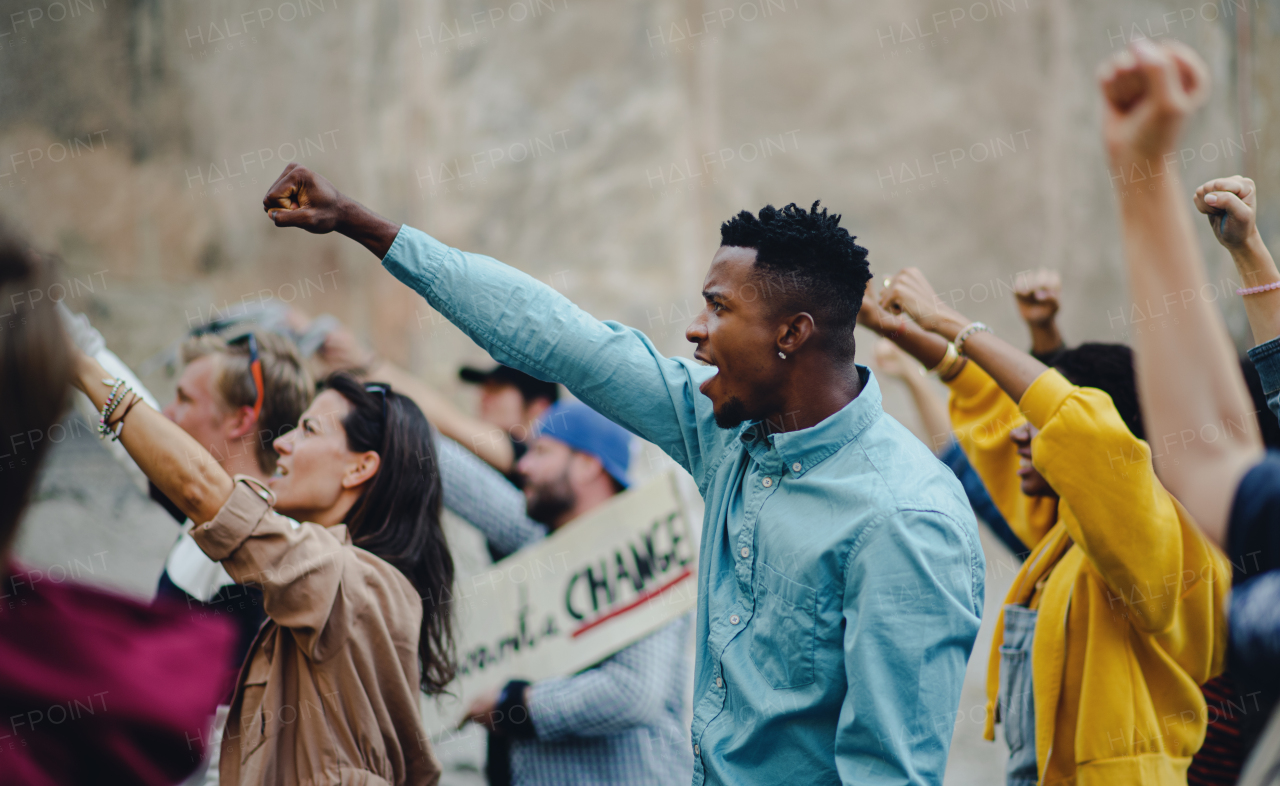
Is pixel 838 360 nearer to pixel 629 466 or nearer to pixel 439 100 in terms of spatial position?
pixel 629 466

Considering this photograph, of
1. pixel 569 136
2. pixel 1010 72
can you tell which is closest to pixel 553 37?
pixel 569 136

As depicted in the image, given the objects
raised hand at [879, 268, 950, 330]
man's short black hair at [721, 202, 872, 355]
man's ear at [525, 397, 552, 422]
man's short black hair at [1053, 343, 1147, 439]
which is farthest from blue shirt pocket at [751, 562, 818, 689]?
man's ear at [525, 397, 552, 422]

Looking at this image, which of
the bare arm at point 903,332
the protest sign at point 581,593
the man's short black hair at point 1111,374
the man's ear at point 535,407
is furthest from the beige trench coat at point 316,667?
the man's ear at point 535,407

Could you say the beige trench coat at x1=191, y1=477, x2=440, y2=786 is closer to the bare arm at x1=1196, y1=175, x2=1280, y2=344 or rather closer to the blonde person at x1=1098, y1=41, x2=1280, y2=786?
the blonde person at x1=1098, y1=41, x2=1280, y2=786

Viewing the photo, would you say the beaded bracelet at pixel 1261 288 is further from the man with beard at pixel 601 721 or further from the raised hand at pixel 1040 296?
the man with beard at pixel 601 721

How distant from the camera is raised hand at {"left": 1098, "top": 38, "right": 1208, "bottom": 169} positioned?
95cm

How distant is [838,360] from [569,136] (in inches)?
226

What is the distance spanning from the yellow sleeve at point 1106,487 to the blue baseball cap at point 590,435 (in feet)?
5.60

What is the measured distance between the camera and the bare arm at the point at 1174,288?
3.14 feet

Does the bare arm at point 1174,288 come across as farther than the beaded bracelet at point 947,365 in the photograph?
No

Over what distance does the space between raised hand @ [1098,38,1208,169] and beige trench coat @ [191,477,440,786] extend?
1691 millimetres

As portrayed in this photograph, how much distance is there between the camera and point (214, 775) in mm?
2594

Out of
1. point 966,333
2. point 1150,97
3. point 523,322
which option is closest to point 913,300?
point 966,333

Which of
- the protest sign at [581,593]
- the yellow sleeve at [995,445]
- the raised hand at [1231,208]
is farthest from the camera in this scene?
the protest sign at [581,593]
